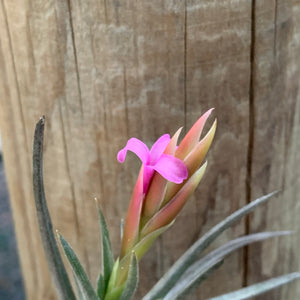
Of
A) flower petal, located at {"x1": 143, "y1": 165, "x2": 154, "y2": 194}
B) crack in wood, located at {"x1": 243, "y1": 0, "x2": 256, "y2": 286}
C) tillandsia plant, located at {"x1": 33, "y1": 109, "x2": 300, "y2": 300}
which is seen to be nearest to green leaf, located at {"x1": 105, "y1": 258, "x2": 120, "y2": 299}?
tillandsia plant, located at {"x1": 33, "y1": 109, "x2": 300, "y2": 300}

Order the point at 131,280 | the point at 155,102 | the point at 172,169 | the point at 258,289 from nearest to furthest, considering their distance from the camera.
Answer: the point at 172,169 → the point at 131,280 → the point at 258,289 → the point at 155,102

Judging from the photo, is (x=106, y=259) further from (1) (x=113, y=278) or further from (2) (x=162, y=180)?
(2) (x=162, y=180)

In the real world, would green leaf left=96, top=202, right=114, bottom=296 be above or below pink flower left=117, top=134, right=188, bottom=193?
below

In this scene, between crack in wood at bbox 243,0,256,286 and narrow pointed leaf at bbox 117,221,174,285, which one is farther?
crack in wood at bbox 243,0,256,286

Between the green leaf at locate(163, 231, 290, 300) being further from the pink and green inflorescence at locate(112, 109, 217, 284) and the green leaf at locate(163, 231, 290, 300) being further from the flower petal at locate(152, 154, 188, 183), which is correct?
the flower petal at locate(152, 154, 188, 183)

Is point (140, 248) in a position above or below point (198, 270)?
above

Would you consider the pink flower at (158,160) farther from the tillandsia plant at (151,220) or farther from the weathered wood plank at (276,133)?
the weathered wood plank at (276,133)

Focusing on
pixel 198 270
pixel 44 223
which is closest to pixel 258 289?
pixel 198 270

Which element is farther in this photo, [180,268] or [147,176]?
[180,268]
